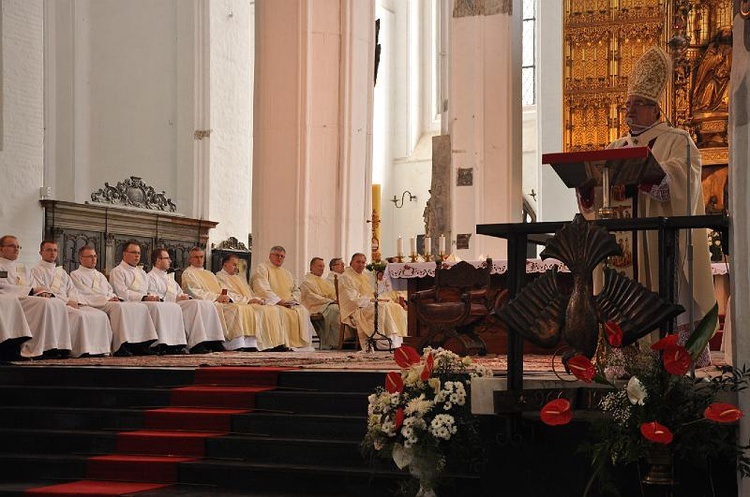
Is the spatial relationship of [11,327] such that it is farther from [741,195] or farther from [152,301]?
[741,195]

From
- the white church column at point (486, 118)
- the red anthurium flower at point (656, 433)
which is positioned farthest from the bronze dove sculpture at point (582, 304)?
the white church column at point (486, 118)

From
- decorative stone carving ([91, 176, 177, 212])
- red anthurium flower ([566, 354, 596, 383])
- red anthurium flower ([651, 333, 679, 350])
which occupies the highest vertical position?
decorative stone carving ([91, 176, 177, 212])

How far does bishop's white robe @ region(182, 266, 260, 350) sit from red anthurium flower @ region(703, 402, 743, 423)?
9.67m

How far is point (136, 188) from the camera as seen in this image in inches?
738

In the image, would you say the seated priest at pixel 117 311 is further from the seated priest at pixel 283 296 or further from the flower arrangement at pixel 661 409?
the flower arrangement at pixel 661 409

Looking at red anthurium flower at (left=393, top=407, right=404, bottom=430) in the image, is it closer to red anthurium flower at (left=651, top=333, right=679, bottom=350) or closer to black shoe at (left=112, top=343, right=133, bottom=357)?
red anthurium flower at (left=651, top=333, right=679, bottom=350)

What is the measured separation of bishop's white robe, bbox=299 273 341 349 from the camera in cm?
1535

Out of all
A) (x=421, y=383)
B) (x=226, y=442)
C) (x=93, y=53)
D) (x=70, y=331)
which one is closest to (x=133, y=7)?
(x=93, y=53)

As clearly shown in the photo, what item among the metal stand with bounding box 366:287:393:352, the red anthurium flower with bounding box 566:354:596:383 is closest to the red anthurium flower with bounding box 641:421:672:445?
the red anthurium flower with bounding box 566:354:596:383

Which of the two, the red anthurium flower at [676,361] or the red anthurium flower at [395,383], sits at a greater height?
the red anthurium flower at [676,361]

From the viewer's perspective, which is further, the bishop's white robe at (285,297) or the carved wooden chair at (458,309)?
the bishop's white robe at (285,297)

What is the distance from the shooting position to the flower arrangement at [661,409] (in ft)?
17.0

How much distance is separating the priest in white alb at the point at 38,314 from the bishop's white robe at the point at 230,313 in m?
2.55

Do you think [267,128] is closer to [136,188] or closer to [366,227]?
[366,227]
